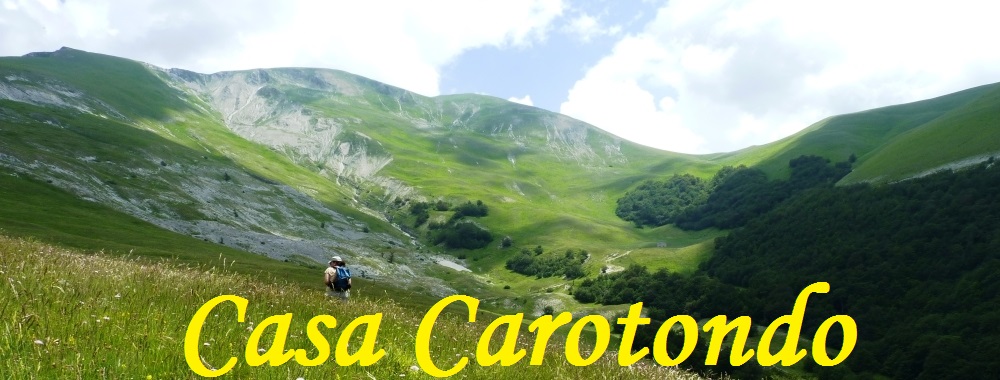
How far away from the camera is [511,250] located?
196 metres

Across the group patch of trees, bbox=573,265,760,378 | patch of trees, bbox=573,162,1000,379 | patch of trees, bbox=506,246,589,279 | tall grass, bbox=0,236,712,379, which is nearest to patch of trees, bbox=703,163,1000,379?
patch of trees, bbox=573,162,1000,379

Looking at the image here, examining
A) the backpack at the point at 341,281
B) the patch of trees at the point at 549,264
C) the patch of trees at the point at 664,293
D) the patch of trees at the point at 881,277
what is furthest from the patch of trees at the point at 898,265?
the backpack at the point at 341,281

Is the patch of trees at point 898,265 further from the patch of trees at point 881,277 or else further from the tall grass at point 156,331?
the tall grass at point 156,331

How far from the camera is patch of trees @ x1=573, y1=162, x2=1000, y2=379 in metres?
91.9

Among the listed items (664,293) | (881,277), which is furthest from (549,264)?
(881,277)

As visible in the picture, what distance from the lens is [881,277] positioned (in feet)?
402

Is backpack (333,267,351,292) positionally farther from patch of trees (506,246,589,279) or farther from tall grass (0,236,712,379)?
patch of trees (506,246,589,279)

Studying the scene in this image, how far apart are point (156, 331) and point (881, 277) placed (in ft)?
474

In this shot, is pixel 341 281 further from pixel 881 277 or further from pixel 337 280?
pixel 881 277

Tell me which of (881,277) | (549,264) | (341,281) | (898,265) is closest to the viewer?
(341,281)

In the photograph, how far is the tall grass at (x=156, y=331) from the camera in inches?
207

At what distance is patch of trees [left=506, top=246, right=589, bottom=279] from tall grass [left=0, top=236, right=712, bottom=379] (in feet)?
505

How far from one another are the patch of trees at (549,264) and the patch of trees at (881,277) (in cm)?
1670

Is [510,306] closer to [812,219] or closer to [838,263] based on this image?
[838,263]
